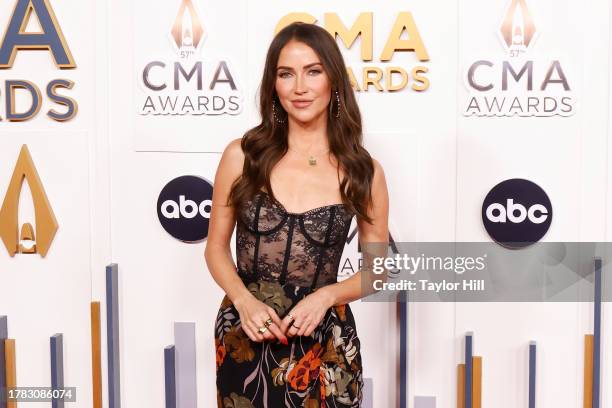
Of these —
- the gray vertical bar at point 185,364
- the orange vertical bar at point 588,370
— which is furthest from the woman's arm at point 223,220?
the orange vertical bar at point 588,370

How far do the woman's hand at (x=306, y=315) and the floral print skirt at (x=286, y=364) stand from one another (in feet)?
0.17

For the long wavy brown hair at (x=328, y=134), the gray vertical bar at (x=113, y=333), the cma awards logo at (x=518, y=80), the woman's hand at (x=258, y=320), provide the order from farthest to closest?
the gray vertical bar at (x=113, y=333) → the cma awards logo at (x=518, y=80) → the long wavy brown hair at (x=328, y=134) → the woman's hand at (x=258, y=320)

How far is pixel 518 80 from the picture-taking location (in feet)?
8.13

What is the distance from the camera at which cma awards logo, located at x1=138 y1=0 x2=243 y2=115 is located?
2.57 meters

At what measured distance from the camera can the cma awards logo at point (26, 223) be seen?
2686 mm

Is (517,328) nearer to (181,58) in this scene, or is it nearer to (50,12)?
(181,58)

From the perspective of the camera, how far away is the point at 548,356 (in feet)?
8.47

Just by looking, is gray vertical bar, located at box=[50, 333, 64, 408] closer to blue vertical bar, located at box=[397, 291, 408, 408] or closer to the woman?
the woman

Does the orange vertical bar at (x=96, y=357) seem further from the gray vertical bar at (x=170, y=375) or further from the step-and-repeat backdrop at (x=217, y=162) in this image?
the gray vertical bar at (x=170, y=375)

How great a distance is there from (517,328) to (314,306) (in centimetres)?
97

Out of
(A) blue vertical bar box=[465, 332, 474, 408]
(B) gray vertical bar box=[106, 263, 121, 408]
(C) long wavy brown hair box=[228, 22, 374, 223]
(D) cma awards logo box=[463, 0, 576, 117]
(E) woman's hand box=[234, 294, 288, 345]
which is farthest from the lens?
(B) gray vertical bar box=[106, 263, 121, 408]

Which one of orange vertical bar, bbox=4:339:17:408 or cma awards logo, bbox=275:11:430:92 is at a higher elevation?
cma awards logo, bbox=275:11:430:92

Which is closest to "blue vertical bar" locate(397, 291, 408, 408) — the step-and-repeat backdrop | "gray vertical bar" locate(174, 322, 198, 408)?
the step-and-repeat backdrop

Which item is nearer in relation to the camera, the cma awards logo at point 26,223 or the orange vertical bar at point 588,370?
the orange vertical bar at point 588,370
